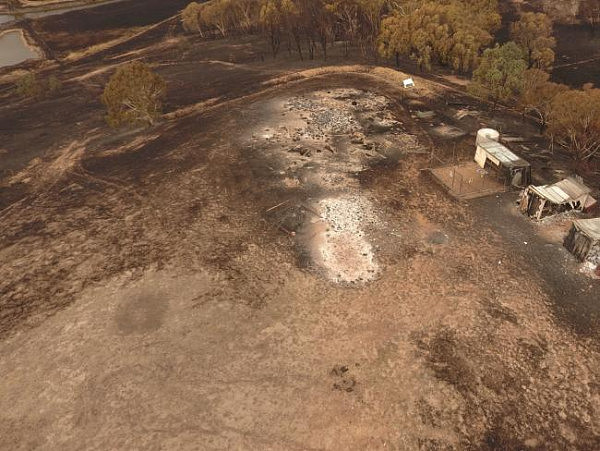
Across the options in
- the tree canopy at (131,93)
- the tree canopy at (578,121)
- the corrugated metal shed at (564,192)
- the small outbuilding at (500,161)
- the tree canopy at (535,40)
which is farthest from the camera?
the tree canopy at (535,40)

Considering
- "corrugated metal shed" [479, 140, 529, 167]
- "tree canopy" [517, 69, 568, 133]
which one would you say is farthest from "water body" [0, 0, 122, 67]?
"tree canopy" [517, 69, 568, 133]

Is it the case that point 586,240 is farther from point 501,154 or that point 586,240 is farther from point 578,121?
point 578,121

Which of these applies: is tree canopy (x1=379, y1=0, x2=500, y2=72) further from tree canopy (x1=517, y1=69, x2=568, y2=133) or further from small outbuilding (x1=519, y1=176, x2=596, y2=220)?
small outbuilding (x1=519, y1=176, x2=596, y2=220)

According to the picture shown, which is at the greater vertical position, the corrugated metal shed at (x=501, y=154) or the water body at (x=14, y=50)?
the water body at (x=14, y=50)

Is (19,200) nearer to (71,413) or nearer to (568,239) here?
(71,413)

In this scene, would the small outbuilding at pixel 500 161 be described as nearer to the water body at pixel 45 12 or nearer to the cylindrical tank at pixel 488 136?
the cylindrical tank at pixel 488 136

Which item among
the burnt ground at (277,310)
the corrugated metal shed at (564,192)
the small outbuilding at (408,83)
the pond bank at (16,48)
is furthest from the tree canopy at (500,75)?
the pond bank at (16,48)

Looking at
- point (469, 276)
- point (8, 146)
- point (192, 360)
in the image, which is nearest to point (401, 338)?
point (469, 276)
